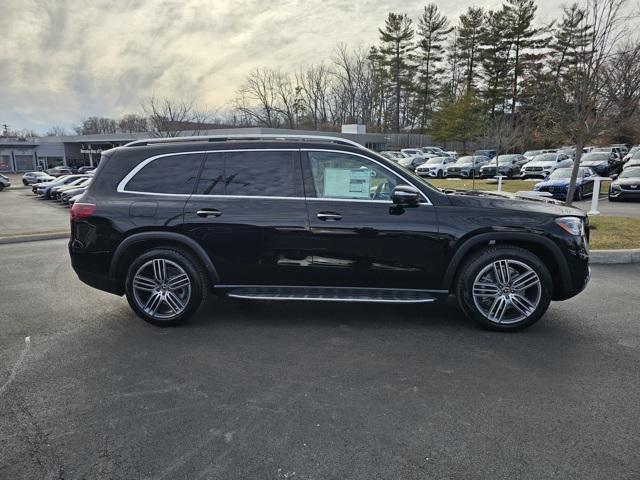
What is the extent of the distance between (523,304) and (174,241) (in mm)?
3528

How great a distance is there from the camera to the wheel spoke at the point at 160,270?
4285 mm

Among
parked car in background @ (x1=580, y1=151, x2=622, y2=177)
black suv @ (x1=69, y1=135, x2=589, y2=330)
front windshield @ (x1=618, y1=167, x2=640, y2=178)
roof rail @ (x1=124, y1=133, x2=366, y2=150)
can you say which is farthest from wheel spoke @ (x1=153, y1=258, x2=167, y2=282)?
parked car in background @ (x1=580, y1=151, x2=622, y2=177)

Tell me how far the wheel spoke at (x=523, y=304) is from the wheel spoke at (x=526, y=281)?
0.31 feet

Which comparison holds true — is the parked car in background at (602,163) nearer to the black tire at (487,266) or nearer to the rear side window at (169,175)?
the black tire at (487,266)

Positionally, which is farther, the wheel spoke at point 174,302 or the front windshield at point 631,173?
the front windshield at point 631,173

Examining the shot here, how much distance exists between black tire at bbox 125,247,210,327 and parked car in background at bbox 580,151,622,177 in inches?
984

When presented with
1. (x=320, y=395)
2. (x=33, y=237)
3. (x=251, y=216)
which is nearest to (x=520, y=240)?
(x=320, y=395)

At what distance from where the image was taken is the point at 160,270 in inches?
169

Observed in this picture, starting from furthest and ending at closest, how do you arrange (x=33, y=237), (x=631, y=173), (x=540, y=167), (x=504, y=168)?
(x=504, y=168) → (x=540, y=167) → (x=631, y=173) → (x=33, y=237)

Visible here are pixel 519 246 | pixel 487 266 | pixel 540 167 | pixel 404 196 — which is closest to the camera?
pixel 404 196

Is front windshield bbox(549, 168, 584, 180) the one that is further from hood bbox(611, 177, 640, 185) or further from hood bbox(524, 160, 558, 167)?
hood bbox(524, 160, 558, 167)

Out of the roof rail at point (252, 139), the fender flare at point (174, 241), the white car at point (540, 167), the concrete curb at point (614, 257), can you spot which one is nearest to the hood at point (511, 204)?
the roof rail at point (252, 139)

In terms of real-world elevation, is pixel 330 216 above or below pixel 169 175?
below

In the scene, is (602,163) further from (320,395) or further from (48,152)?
(48,152)
